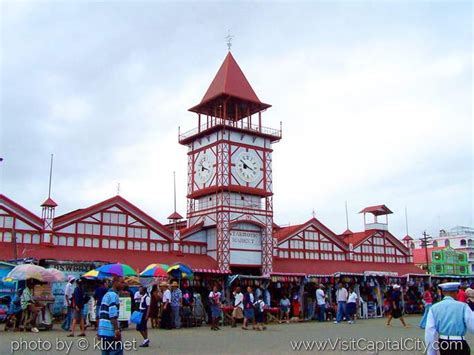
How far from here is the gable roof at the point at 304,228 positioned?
3969 centimetres

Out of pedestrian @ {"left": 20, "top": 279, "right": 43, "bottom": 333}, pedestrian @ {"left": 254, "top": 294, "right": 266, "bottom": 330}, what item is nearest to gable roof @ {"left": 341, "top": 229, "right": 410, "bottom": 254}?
pedestrian @ {"left": 254, "top": 294, "right": 266, "bottom": 330}

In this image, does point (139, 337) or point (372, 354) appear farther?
point (139, 337)

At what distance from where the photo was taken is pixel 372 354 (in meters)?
12.5

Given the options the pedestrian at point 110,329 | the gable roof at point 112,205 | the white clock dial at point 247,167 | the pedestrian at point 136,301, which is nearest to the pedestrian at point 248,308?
the pedestrian at point 136,301

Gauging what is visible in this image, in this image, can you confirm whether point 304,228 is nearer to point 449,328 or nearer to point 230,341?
point 230,341

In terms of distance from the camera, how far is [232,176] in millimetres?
36250

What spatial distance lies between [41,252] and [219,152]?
12.7 metres

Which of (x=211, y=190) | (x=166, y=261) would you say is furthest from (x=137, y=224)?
(x=211, y=190)

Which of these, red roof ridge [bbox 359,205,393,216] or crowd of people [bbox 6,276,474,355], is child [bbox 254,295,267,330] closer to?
crowd of people [bbox 6,276,474,355]

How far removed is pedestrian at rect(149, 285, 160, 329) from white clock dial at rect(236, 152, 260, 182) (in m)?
16.4

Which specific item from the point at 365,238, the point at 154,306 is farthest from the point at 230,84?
the point at 154,306

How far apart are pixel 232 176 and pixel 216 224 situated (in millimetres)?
3284

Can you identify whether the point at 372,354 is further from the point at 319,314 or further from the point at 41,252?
the point at 41,252

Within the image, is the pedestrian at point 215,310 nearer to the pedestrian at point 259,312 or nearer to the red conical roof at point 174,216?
the pedestrian at point 259,312
